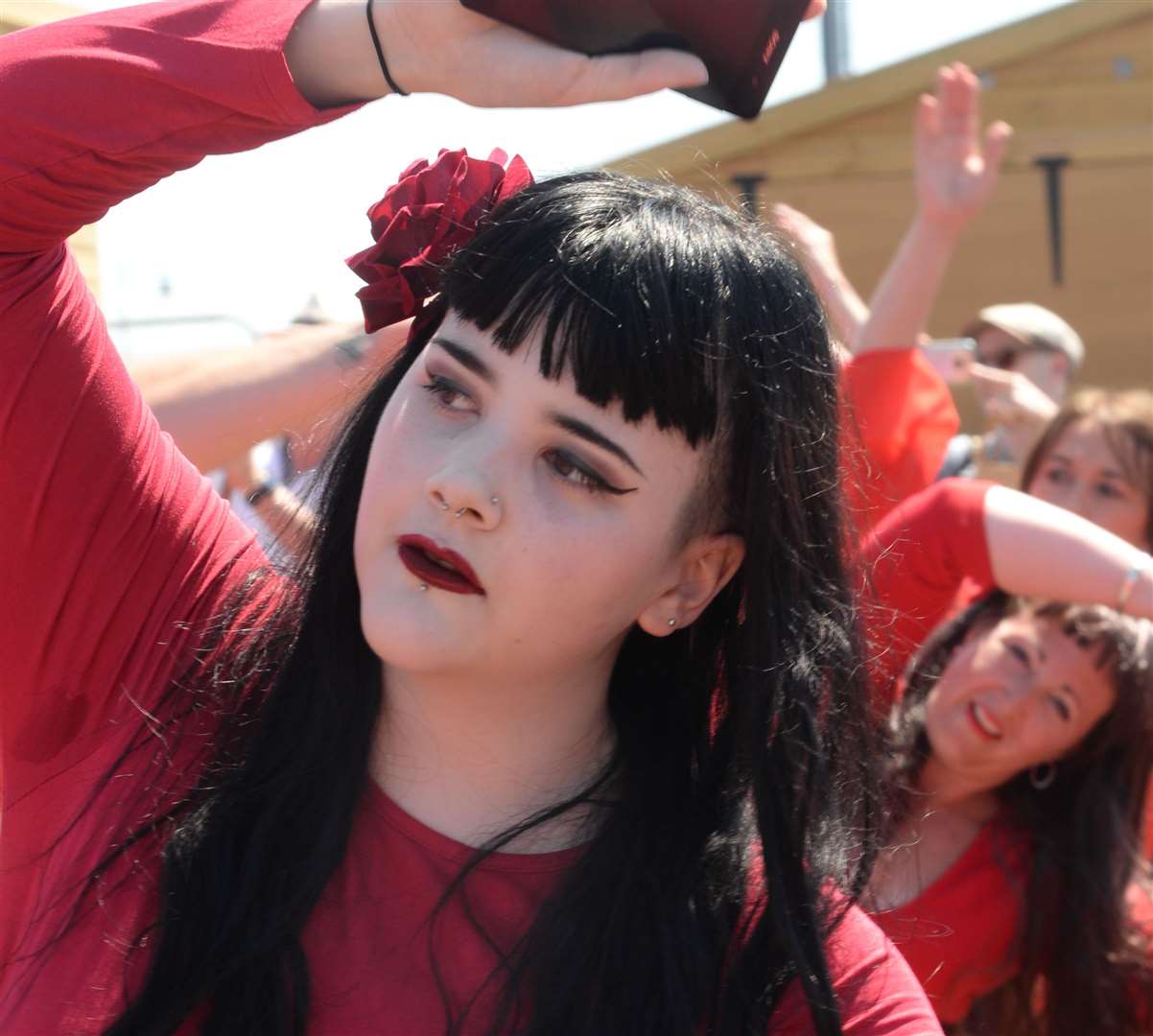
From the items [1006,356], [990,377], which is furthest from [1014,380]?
[1006,356]

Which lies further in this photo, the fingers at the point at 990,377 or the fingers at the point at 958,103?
the fingers at the point at 990,377

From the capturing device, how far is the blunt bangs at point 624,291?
1313 millimetres

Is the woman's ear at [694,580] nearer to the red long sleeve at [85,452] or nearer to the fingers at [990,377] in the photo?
the red long sleeve at [85,452]

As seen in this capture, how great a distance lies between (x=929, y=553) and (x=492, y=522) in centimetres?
127

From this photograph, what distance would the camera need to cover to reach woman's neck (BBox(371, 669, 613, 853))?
139 centimetres

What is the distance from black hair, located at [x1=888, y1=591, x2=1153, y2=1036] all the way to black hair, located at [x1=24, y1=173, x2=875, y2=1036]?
90 centimetres

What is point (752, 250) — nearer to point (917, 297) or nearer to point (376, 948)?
point (376, 948)

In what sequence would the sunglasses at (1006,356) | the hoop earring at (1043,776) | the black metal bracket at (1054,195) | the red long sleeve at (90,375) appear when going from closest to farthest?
1. the red long sleeve at (90,375)
2. the hoop earring at (1043,776)
3. the sunglasses at (1006,356)
4. the black metal bracket at (1054,195)

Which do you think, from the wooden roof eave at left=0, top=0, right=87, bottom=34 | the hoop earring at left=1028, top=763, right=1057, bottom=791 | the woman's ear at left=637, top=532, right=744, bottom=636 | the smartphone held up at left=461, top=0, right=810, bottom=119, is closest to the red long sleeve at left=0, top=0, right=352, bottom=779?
the smartphone held up at left=461, top=0, right=810, bottom=119

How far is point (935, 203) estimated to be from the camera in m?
3.00

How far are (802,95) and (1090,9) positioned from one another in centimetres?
124

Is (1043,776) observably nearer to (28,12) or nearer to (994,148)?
(994,148)

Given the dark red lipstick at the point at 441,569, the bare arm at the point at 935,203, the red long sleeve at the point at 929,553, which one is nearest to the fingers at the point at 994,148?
the bare arm at the point at 935,203

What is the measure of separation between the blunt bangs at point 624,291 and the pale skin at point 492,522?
0.02 m
